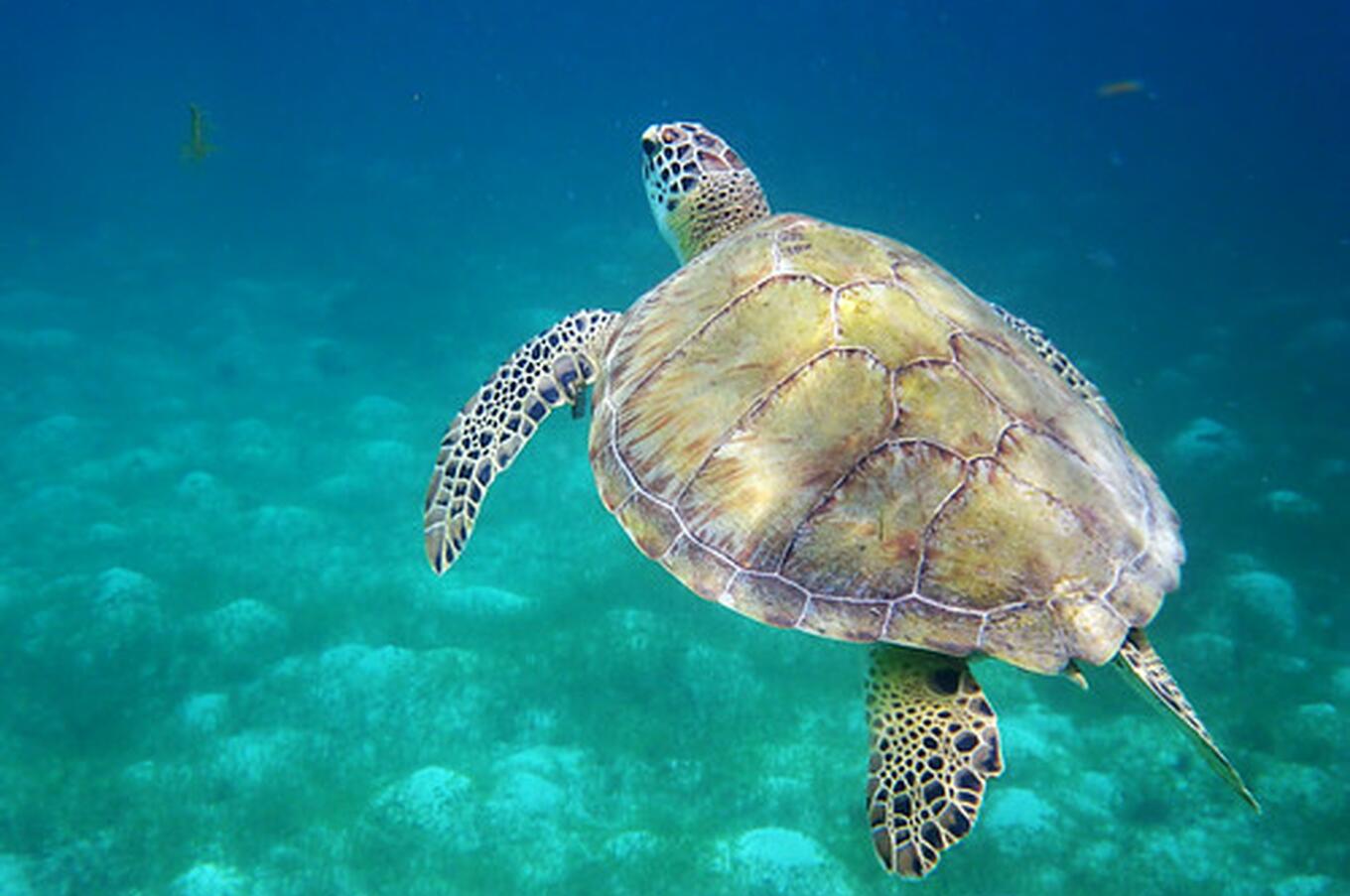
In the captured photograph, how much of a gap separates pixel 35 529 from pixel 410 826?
5.69m

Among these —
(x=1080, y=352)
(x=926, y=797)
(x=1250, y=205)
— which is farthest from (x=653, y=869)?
(x=1250, y=205)

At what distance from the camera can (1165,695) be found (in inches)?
109

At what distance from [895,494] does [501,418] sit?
2154 millimetres

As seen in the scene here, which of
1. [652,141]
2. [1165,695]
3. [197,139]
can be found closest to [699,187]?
[652,141]

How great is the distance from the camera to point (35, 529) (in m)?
7.75

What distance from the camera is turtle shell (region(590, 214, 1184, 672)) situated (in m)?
2.66

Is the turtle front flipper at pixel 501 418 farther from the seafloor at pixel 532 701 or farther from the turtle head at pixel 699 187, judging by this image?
the seafloor at pixel 532 701

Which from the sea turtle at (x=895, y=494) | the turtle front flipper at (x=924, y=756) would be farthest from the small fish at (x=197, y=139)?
the turtle front flipper at (x=924, y=756)

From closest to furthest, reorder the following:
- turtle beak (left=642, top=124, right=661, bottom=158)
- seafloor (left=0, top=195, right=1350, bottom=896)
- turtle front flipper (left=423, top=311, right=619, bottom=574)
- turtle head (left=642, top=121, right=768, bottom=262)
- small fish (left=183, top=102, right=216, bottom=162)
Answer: turtle front flipper (left=423, top=311, right=619, bottom=574) < seafloor (left=0, top=195, right=1350, bottom=896) < turtle head (left=642, top=121, right=768, bottom=262) < turtle beak (left=642, top=124, right=661, bottom=158) < small fish (left=183, top=102, right=216, bottom=162)

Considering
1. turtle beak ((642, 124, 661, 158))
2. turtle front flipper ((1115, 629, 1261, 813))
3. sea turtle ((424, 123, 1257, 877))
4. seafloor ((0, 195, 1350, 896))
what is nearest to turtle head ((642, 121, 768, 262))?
turtle beak ((642, 124, 661, 158))

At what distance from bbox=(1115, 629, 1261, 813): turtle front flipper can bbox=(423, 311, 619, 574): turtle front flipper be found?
8.55ft

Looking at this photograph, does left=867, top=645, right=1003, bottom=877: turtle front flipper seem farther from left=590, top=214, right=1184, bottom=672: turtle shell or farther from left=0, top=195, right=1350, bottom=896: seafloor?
left=0, top=195, right=1350, bottom=896: seafloor

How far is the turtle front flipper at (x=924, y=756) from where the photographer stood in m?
2.71

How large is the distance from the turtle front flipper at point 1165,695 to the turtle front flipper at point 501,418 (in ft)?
8.55
